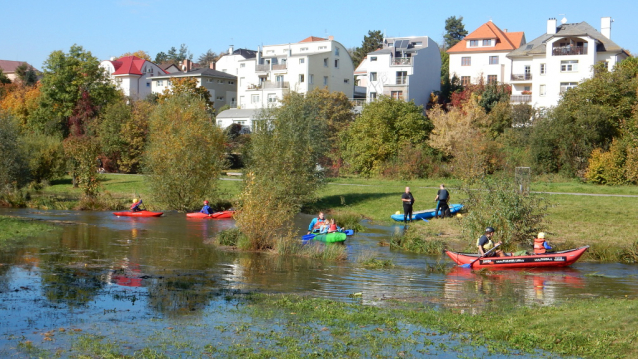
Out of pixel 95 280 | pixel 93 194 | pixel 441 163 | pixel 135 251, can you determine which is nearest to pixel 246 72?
pixel 441 163

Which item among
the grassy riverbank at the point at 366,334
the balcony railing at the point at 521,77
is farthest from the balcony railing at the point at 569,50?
the grassy riverbank at the point at 366,334

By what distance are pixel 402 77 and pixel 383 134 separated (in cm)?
2042

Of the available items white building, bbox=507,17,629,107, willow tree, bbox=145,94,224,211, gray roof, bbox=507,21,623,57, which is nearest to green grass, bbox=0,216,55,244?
willow tree, bbox=145,94,224,211

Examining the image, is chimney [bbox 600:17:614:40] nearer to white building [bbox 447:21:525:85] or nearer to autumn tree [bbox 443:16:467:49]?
white building [bbox 447:21:525:85]

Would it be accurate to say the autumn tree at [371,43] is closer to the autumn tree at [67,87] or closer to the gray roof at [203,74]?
the gray roof at [203,74]

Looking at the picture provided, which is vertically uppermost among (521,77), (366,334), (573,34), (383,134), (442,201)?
(573,34)

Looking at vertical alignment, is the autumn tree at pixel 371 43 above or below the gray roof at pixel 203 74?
above

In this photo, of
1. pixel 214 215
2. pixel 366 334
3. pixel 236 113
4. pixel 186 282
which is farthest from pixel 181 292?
pixel 236 113

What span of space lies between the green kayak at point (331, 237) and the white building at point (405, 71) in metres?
46.7

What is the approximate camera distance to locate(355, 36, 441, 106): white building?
7350 centimetres

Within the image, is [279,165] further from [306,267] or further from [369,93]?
[369,93]

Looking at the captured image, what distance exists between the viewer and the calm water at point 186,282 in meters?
12.7

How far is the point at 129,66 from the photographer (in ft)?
338

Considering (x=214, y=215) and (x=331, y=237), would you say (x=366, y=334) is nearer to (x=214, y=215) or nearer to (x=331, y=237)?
(x=331, y=237)
